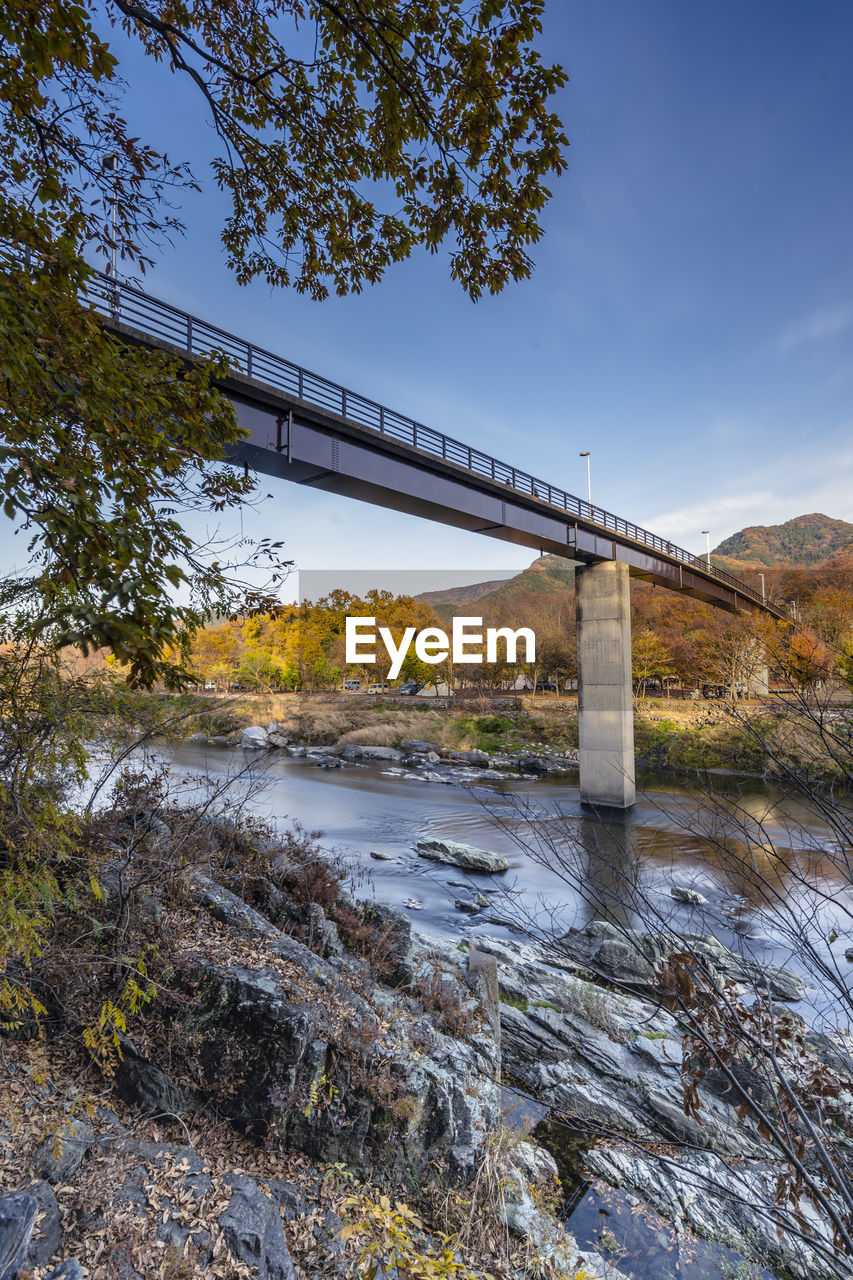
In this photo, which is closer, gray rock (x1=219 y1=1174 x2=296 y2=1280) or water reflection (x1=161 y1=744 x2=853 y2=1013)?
gray rock (x1=219 y1=1174 x2=296 y2=1280)

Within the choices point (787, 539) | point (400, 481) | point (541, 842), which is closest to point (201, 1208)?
point (541, 842)

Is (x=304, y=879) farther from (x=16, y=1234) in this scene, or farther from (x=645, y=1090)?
(x=16, y=1234)

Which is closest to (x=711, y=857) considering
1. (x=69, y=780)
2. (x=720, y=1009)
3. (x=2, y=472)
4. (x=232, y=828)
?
(x=232, y=828)

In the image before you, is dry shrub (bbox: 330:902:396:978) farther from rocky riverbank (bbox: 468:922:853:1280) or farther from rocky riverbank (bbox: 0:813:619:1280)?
rocky riverbank (bbox: 468:922:853:1280)

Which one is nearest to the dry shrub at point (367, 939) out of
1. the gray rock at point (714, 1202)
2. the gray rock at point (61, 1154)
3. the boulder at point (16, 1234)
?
the gray rock at point (714, 1202)

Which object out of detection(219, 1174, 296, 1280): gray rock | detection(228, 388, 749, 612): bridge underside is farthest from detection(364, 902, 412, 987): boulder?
detection(228, 388, 749, 612): bridge underside

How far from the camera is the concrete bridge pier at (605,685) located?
77.0 ft

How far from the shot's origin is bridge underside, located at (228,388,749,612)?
485 inches

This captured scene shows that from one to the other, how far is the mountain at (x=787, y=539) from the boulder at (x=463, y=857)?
154 m

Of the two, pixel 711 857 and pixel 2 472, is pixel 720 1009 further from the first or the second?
pixel 711 857

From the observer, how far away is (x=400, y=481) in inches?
611

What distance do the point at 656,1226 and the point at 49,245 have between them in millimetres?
8862

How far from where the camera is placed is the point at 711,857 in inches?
652

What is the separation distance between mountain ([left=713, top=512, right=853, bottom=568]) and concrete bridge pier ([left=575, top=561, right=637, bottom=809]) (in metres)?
143
